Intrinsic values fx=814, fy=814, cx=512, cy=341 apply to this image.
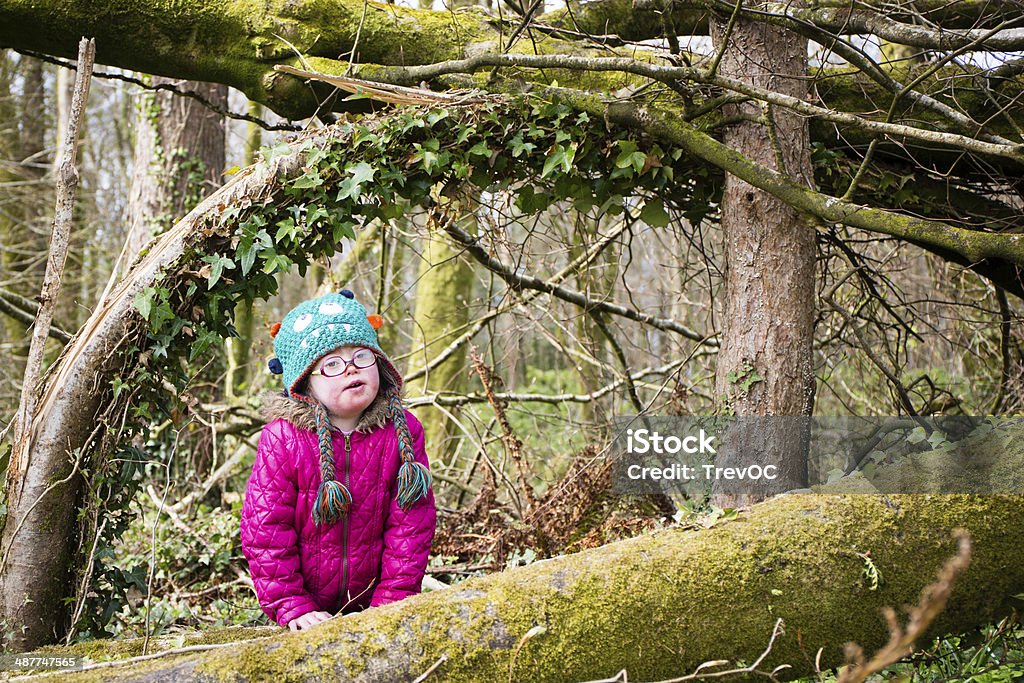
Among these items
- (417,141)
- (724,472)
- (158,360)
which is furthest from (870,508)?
(158,360)

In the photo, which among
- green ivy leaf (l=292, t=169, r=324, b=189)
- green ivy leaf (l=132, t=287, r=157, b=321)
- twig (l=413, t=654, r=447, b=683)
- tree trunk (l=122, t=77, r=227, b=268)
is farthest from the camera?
tree trunk (l=122, t=77, r=227, b=268)

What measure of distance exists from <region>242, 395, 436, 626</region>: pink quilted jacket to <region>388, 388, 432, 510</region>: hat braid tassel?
0.05 meters

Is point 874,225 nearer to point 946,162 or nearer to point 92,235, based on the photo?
point 946,162

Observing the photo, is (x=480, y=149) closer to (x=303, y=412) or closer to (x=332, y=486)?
(x=303, y=412)

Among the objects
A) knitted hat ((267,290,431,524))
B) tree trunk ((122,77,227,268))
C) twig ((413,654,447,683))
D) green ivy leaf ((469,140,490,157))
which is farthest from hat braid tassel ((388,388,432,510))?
tree trunk ((122,77,227,268))

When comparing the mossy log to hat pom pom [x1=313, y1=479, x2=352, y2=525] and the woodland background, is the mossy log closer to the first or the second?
the woodland background

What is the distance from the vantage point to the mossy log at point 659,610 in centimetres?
236

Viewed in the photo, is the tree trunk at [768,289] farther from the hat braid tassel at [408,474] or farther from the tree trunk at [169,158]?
the tree trunk at [169,158]

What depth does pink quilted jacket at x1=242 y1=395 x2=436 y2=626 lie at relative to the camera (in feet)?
11.2

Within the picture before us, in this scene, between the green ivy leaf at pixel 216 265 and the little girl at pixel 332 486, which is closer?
the little girl at pixel 332 486

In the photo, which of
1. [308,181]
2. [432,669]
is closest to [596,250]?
[308,181]

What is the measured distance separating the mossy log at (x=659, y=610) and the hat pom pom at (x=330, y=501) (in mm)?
899

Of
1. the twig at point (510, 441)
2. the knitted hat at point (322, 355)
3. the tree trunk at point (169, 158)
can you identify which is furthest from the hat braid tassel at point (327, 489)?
the tree trunk at point (169, 158)

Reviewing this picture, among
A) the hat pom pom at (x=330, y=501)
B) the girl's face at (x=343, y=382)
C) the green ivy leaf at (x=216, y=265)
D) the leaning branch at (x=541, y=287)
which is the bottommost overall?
the hat pom pom at (x=330, y=501)
